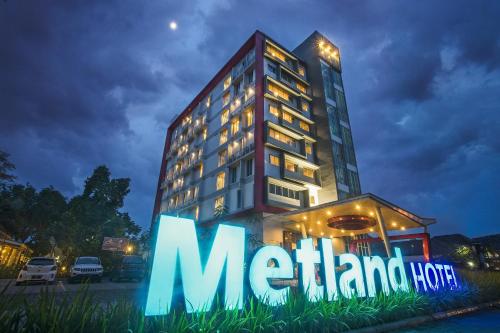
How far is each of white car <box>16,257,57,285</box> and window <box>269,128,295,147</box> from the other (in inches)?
915

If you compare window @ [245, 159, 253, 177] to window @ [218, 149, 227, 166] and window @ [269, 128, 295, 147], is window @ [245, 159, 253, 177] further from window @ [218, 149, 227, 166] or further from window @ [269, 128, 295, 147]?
window @ [218, 149, 227, 166]

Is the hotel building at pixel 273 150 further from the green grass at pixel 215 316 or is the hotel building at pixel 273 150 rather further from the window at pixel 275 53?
the green grass at pixel 215 316

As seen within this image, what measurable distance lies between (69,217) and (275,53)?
35653 mm

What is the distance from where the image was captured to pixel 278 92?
112ft

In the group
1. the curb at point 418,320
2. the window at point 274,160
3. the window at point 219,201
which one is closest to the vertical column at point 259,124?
the window at point 274,160

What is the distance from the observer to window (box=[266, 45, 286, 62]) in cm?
3587

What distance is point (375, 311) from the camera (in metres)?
7.09

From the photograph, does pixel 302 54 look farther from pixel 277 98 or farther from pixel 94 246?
pixel 94 246

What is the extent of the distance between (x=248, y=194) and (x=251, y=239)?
5.78 meters

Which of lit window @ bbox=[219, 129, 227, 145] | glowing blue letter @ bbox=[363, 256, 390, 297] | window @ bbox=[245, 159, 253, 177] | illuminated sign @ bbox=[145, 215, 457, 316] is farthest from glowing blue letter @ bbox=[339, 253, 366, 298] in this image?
lit window @ bbox=[219, 129, 227, 145]

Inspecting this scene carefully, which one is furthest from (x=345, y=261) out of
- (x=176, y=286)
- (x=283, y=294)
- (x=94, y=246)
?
(x=94, y=246)

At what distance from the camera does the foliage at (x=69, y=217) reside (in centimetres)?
2962

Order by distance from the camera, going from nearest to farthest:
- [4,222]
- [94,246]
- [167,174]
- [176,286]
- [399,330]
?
[176,286], [399,330], [94,246], [4,222], [167,174]

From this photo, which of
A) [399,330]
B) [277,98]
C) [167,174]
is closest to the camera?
[399,330]
